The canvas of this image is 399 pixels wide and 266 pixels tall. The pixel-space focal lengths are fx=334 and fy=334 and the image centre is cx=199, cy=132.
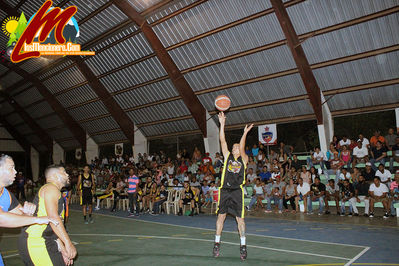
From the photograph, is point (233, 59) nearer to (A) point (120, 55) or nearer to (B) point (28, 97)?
(A) point (120, 55)

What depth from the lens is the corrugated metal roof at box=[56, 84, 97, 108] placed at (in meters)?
25.5

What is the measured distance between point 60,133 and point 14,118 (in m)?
7.03

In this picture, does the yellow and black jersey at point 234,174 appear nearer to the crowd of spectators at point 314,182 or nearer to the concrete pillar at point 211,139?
the crowd of spectators at point 314,182

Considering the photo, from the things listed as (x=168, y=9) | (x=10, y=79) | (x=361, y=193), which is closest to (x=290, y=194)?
(x=361, y=193)

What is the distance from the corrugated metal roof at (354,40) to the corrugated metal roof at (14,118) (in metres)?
30.9

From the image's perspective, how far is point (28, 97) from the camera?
31.1 m

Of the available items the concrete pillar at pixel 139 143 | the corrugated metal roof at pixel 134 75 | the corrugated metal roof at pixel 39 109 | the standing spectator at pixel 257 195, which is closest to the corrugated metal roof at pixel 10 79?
the corrugated metal roof at pixel 39 109

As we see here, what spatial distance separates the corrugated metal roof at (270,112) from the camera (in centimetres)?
1798

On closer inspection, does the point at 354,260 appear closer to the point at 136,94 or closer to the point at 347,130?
the point at 347,130

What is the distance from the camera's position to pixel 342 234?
27.8ft

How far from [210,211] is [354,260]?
9.28 meters

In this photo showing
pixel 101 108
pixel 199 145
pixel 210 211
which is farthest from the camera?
pixel 101 108

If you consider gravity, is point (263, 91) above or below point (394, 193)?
above

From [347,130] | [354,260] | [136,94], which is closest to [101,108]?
[136,94]
